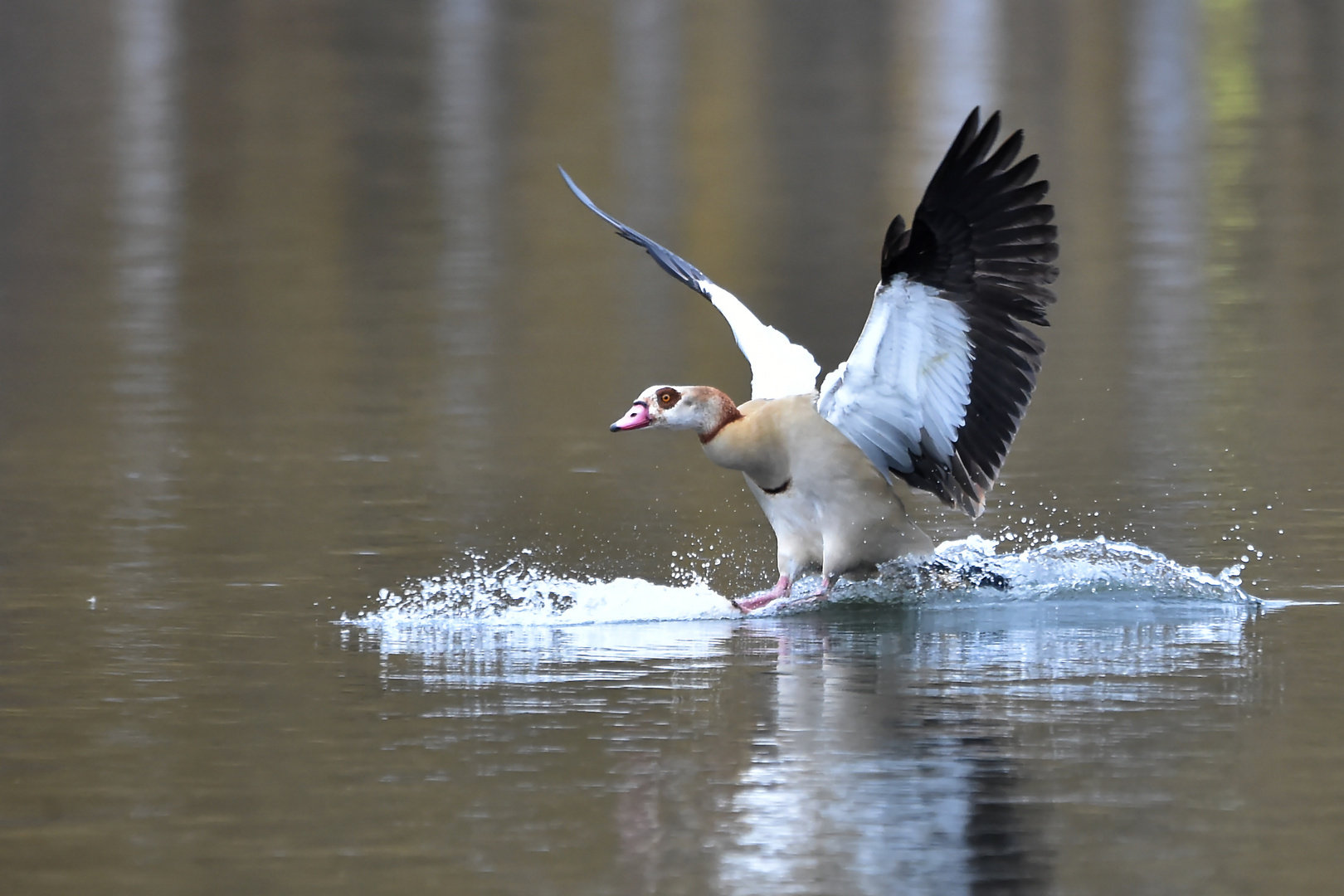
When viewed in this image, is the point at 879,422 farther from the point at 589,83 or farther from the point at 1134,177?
the point at 589,83

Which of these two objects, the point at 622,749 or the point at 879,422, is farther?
the point at 879,422

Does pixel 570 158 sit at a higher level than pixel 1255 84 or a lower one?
lower

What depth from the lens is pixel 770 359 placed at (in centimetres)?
1120

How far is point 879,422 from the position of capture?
10195mm

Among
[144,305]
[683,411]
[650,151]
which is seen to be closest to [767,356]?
[683,411]

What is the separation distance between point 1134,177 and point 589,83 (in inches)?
528

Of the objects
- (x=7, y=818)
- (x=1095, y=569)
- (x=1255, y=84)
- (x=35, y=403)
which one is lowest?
(x=7, y=818)

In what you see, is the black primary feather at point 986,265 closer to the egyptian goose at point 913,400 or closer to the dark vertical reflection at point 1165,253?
the egyptian goose at point 913,400

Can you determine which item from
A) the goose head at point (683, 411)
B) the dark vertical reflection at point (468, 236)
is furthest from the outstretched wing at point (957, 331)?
the dark vertical reflection at point (468, 236)

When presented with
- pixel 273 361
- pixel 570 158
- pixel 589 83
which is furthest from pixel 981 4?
pixel 273 361

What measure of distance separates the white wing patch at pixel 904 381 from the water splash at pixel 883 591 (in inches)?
19.7

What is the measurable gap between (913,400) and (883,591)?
853 mm

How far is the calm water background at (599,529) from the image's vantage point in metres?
6.80

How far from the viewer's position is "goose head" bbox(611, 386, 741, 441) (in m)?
10.2
